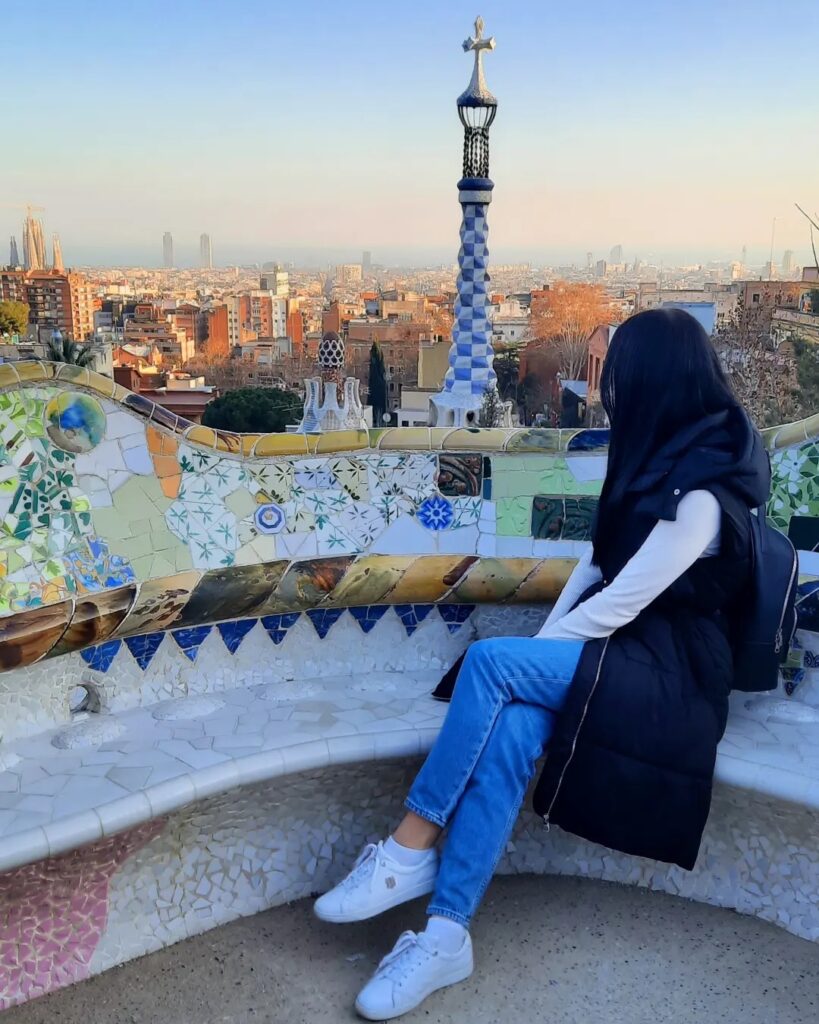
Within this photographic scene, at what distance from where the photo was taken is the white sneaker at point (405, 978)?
1910 mm

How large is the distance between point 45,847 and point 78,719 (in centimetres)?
62

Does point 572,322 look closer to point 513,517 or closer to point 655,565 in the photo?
point 513,517

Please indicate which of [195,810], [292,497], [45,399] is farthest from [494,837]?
[45,399]

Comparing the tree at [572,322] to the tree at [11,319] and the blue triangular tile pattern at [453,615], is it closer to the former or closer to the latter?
the tree at [11,319]

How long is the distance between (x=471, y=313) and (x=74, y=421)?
8865mm

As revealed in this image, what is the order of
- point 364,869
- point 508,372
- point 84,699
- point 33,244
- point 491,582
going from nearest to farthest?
point 364,869 < point 84,699 < point 491,582 < point 508,372 < point 33,244

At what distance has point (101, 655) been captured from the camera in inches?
102

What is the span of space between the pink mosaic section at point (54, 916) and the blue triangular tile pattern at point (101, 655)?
553 millimetres

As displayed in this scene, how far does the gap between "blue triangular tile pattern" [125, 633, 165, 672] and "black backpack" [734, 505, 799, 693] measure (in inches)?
57.7

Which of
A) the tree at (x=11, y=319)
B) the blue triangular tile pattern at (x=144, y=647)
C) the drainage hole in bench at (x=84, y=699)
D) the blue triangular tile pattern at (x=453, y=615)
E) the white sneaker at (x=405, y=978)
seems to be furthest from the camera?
the tree at (x=11, y=319)

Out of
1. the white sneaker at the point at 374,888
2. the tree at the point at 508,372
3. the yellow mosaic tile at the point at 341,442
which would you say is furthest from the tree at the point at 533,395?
the white sneaker at the point at 374,888

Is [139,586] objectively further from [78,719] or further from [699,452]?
[699,452]

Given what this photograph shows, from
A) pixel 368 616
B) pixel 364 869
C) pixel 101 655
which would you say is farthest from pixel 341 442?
pixel 364 869

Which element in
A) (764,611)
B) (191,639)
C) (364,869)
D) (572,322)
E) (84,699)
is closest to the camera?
(364,869)
